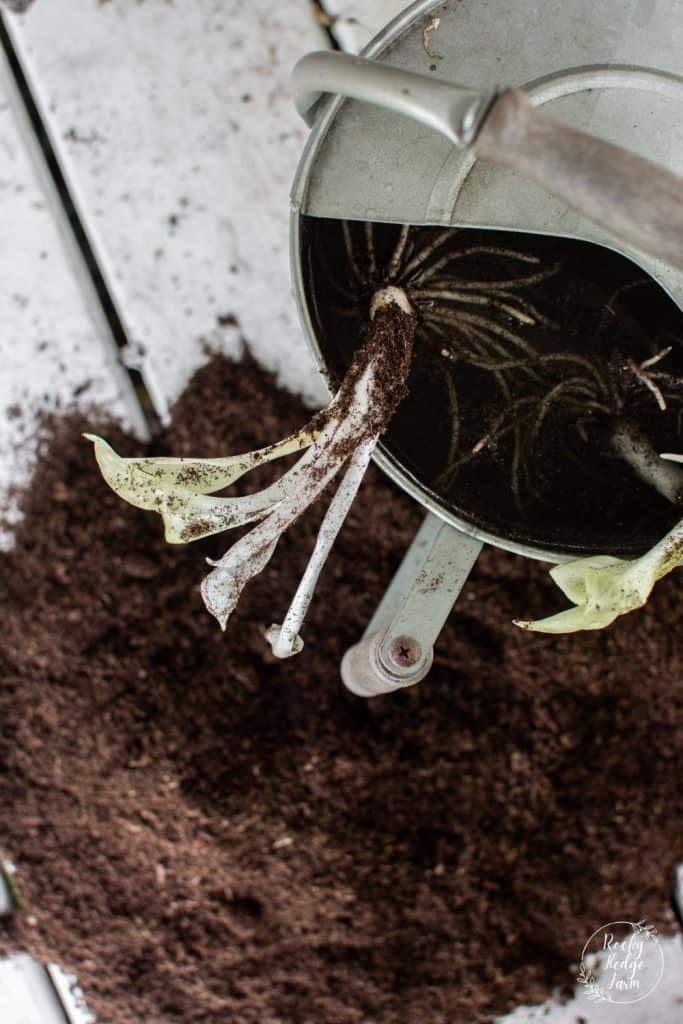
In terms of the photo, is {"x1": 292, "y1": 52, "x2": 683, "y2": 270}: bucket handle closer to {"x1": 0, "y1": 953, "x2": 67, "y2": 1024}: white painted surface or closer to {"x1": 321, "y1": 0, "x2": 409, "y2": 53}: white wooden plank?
{"x1": 321, "y1": 0, "x2": 409, "y2": 53}: white wooden plank

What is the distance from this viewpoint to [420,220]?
1.37 feet

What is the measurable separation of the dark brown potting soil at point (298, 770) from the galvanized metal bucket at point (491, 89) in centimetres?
30

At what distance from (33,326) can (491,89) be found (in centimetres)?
47

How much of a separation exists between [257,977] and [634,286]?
598 millimetres

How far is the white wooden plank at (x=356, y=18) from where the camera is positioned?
2.31 ft

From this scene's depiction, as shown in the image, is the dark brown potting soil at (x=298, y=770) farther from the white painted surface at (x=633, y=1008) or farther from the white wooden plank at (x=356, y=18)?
the white wooden plank at (x=356, y=18)

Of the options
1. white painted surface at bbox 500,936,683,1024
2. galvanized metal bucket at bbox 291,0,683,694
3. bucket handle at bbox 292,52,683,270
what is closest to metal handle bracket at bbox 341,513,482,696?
galvanized metal bucket at bbox 291,0,683,694

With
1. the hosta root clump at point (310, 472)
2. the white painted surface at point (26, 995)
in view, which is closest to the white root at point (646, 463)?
the hosta root clump at point (310, 472)

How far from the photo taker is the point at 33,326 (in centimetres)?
73

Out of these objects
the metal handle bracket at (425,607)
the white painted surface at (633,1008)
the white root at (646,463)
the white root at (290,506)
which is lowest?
the white painted surface at (633,1008)

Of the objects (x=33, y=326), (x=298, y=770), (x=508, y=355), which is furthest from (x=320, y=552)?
(x=33, y=326)

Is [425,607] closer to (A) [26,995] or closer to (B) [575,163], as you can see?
(B) [575,163]

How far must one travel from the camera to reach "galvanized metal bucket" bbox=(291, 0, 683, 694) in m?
0.40

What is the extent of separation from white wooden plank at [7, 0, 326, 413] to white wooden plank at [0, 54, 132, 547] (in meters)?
0.03
